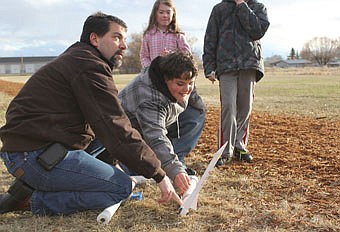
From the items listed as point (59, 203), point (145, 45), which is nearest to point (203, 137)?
point (145, 45)

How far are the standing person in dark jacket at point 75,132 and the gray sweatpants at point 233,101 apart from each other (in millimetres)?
1745

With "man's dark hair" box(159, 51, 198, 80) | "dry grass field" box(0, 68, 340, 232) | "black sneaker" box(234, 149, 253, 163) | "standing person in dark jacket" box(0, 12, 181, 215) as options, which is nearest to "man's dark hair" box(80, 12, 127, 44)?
"standing person in dark jacket" box(0, 12, 181, 215)

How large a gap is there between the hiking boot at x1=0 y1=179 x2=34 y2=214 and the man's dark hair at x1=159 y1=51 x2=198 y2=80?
1286 millimetres

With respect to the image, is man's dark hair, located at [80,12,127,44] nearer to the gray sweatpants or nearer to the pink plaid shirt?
the gray sweatpants

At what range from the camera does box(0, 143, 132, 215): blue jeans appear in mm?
2836

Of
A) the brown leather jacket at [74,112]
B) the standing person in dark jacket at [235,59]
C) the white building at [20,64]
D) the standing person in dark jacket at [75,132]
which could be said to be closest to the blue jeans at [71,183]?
the standing person in dark jacket at [75,132]

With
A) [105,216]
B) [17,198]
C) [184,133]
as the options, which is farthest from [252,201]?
[17,198]

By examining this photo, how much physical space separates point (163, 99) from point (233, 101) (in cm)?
152

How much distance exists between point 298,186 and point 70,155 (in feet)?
6.54

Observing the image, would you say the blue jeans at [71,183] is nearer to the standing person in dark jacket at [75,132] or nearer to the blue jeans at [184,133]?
the standing person in dark jacket at [75,132]

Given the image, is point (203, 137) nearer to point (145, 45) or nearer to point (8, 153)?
point (145, 45)

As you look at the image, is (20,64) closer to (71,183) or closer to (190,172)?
(190,172)

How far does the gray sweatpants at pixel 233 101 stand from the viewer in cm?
456

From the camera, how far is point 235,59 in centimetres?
451
